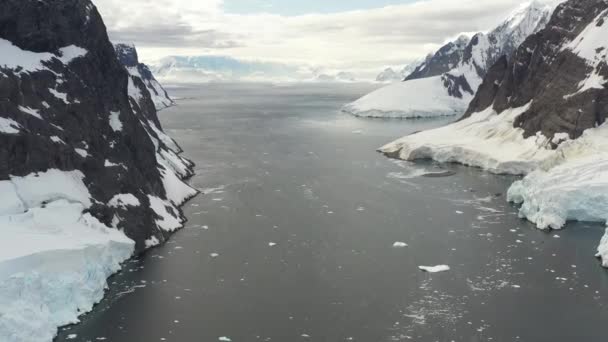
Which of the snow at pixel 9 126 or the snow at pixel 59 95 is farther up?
the snow at pixel 59 95

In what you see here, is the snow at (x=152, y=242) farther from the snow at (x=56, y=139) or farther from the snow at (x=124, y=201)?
the snow at (x=56, y=139)

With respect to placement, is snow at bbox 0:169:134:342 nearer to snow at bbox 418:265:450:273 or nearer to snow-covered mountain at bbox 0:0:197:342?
snow-covered mountain at bbox 0:0:197:342

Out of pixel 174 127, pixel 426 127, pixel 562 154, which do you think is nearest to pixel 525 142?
pixel 562 154

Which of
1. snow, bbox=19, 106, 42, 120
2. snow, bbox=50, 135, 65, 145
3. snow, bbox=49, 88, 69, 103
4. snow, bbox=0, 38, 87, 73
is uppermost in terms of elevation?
snow, bbox=0, 38, 87, 73

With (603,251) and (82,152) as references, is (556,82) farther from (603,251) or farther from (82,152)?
(82,152)

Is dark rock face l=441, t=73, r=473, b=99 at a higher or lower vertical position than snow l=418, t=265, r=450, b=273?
higher

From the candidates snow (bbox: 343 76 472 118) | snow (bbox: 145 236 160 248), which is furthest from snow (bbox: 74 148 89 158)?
snow (bbox: 343 76 472 118)

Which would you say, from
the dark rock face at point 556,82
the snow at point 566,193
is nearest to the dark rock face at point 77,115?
the snow at point 566,193

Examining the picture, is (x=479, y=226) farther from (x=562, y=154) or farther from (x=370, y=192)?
(x=562, y=154)
